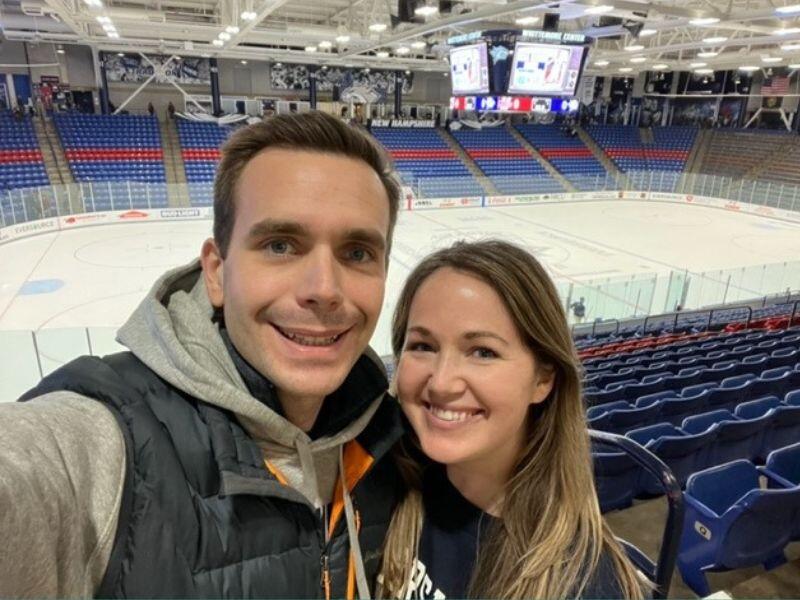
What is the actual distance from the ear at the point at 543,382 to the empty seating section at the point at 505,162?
1046 inches

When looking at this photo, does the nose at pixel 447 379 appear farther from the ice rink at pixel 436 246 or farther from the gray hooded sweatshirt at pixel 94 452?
the ice rink at pixel 436 246

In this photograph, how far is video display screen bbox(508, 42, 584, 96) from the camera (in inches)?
554

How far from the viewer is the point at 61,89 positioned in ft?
84.2

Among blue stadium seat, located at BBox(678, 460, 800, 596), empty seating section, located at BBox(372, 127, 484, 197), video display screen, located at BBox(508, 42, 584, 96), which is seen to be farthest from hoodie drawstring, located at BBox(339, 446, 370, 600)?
empty seating section, located at BBox(372, 127, 484, 197)

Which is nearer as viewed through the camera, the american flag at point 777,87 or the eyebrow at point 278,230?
the eyebrow at point 278,230

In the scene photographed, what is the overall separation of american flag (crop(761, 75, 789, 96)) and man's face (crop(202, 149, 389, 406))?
3664 cm

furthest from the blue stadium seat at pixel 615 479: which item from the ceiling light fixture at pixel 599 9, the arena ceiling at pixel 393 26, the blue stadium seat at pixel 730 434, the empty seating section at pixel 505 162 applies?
the empty seating section at pixel 505 162

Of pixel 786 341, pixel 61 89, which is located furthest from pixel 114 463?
pixel 61 89

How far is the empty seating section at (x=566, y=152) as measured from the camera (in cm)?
3092

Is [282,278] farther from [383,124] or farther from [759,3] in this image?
[383,124]

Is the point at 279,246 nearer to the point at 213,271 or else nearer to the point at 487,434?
the point at 213,271

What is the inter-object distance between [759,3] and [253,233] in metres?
19.8

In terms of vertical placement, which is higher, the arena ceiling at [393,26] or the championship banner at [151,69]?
the arena ceiling at [393,26]

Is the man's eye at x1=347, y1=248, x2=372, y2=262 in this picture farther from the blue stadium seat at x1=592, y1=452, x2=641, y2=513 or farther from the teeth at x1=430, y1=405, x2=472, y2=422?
the blue stadium seat at x1=592, y1=452, x2=641, y2=513
